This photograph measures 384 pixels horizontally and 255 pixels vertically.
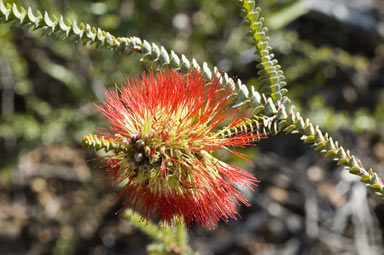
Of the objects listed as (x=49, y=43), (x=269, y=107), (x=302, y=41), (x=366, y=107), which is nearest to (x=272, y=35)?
(x=302, y=41)

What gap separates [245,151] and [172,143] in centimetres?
180

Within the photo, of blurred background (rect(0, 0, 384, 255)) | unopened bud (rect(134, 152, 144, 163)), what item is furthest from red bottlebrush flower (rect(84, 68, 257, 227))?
blurred background (rect(0, 0, 384, 255))

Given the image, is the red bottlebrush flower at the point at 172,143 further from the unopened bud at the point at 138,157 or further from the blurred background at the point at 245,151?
the blurred background at the point at 245,151

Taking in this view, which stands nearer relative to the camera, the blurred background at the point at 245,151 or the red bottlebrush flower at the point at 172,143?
the red bottlebrush flower at the point at 172,143

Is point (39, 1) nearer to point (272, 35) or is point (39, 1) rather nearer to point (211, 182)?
point (272, 35)

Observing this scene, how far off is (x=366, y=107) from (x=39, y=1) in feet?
13.3

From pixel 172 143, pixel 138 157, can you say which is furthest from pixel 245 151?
pixel 138 157

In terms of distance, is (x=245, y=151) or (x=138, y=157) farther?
(x=245, y=151)

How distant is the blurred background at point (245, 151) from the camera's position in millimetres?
3885

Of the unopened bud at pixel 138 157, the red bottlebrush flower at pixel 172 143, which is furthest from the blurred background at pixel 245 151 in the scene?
the unopened bud at pixel 138 157

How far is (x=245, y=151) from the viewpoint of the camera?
11.4ft

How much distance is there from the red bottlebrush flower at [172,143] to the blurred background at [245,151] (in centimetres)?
207

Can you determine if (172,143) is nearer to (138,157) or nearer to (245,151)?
(138,157)

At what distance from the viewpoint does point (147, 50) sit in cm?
169
